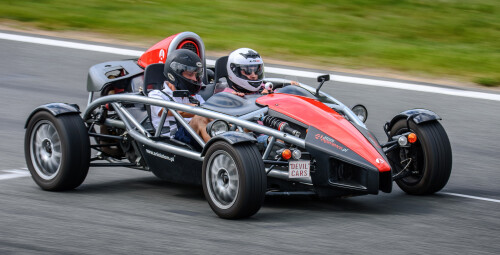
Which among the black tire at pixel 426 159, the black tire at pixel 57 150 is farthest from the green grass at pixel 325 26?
the black tire at pixel 57 150

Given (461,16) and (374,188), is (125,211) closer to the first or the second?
(374,188)

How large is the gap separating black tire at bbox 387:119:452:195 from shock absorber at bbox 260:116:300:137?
46.1 inches

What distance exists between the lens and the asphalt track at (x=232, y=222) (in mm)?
6359

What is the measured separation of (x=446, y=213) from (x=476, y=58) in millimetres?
8580

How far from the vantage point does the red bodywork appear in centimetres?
717

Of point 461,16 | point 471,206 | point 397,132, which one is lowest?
point 471,206

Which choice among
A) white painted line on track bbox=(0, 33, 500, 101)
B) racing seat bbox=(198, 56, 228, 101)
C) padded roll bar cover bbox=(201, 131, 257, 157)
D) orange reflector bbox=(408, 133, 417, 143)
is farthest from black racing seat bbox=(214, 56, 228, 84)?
white painted line on track bbox=(0, 33, 500, 101)

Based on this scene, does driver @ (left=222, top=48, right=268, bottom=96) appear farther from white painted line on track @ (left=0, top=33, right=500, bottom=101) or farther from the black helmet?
white painted line on track @ (left=0, top=33, right=500, bottom=101)

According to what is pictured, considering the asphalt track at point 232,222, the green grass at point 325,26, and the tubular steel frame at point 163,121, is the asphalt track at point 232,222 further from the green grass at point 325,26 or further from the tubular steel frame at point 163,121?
the green grass at point 325,26

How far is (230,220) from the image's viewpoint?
704 centimetres

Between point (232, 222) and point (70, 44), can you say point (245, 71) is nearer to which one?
point (232, 222)

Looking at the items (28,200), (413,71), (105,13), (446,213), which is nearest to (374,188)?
(446,213)

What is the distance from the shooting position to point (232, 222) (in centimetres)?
698

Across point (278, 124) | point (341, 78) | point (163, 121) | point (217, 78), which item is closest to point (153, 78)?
point (217, 78)
